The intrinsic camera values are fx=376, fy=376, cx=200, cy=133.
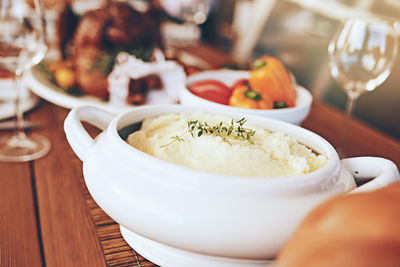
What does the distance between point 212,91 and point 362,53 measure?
0.48 metres

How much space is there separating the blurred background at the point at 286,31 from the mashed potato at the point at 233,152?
45.7 inches

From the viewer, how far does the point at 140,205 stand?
0.45m

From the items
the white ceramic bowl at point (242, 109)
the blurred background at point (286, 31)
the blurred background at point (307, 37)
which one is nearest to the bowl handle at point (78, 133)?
the white ceramic bowl at point (242, 109)

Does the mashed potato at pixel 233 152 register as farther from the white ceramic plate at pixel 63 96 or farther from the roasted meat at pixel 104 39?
the roasted meat at pixel 104 39

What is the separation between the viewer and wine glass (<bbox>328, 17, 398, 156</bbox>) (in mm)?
1059

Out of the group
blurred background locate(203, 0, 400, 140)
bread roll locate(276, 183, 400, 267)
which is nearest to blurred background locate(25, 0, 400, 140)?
blurred background locate(203, 0, 400, 140)

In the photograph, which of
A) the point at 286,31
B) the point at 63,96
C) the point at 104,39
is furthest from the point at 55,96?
the point at 286,31

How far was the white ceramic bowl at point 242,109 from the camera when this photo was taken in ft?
2.50

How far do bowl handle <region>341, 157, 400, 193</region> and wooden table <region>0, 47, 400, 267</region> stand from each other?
0.33 meters

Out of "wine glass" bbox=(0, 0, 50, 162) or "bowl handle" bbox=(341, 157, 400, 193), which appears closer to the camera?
"bowl handle" bbox=(341, 157, 400, 193)

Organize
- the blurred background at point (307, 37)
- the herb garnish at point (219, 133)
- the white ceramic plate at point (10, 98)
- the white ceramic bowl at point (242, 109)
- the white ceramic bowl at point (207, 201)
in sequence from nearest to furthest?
the white ceramic bowl at point (207, 201)
the herb garnish at point (219, 133)
the white ceramic bowl at point (242, 109)
the white ceramic plate at point (10, 98)
the blurred background at point (307, 37)

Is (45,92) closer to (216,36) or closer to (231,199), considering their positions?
(231,199)

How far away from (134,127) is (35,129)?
53cm

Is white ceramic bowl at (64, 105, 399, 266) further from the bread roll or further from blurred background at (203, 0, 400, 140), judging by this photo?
blurred background at (203, 0, 400, 140)
